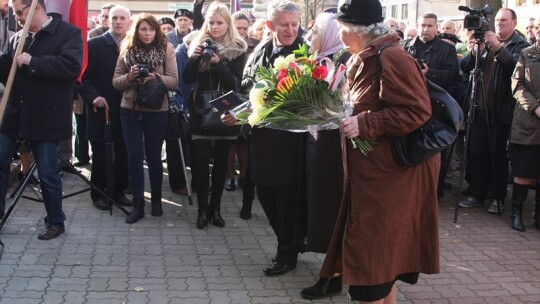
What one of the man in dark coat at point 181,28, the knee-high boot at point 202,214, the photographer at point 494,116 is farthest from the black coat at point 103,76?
the photographer at point 494,116

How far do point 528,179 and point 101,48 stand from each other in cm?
459

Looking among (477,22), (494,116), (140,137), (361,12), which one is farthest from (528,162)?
(361,12)

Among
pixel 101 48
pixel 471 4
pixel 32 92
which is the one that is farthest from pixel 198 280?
pixel 471 4

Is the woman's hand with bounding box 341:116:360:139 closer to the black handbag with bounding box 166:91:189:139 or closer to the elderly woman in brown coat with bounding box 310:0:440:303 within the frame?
the elderly woman in brown coat with bounding box 310:0:440:303

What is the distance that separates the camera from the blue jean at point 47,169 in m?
5.98

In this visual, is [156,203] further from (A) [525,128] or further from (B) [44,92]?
(A) [525,128]

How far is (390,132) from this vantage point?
11.9 ft

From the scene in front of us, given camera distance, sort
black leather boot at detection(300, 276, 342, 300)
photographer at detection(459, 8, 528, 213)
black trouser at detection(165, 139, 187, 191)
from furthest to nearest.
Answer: black trouser at detection(165, 139, 187, 191)
photographer at detection(459, 8, 528, 213)
black leather boot at detection(300, 276, 342, 300)

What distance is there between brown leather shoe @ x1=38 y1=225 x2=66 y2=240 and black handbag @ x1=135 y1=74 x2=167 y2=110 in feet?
4.46

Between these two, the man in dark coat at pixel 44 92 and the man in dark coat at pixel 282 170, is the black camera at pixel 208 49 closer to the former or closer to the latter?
the man in dark coat at pixel 282 170

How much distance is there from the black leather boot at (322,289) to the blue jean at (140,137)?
2558 millimetres

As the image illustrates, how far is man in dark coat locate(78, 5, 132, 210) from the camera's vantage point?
23.7 ft

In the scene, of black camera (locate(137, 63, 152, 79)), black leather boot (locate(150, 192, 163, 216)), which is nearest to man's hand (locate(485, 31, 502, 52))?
black camera (locate(137, 63, 152, 79))

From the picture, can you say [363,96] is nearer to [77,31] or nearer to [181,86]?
[77,31]
